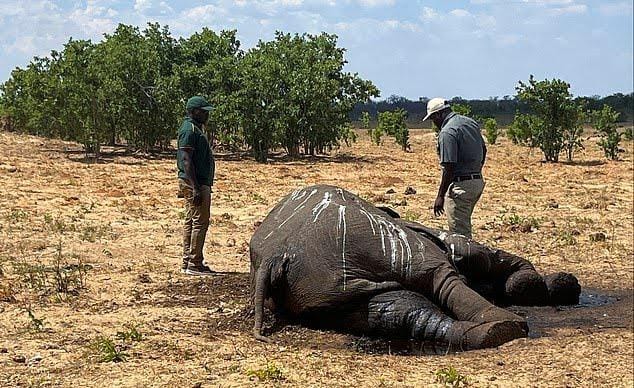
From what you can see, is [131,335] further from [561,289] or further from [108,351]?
[561,289]

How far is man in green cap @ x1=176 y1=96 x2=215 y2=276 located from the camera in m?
8.45

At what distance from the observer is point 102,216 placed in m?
12.7

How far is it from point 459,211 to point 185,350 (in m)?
3.24

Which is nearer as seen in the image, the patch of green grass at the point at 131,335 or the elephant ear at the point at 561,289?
the patch of green grass at the point at 131,335

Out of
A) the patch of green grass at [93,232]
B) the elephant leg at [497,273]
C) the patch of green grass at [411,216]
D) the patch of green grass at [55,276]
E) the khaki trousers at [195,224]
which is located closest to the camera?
the elephant leg at [497,273]

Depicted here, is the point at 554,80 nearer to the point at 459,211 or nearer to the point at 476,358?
the point at 459,211

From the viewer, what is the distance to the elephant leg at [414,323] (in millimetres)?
5832

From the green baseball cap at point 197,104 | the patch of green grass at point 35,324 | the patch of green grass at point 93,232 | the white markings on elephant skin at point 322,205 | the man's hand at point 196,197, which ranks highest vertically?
the green baseball cap at point 197,104

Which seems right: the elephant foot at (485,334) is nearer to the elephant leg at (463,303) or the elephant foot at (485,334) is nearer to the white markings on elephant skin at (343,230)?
the elephant leg at (463,303)

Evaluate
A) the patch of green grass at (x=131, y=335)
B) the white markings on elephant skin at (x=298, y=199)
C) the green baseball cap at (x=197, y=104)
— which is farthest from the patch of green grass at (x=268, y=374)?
the green baseball cap at (x=197, y=104)

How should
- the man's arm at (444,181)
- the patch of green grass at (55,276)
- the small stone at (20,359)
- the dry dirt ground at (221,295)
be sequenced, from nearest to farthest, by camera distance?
the dry dirt ground at (221,295) → the small stone at (20,359) → the patch of green grass at (55,276) → the man's arm at (444,181)

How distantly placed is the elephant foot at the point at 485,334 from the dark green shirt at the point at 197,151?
3.63 m

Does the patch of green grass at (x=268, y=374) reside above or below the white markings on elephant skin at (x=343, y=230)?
below

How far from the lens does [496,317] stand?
596 centimetres
